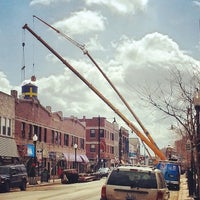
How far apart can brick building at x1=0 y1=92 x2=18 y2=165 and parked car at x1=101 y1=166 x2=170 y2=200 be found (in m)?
37.4

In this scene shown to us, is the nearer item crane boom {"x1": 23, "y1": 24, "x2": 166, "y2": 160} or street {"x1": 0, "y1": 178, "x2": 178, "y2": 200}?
street {"x1": 0, "y1": 178, "x2": 178, "y2": 200}

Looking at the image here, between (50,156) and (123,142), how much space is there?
6472 centimetres

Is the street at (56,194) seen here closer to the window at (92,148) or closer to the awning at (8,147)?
the awning at (8,147)

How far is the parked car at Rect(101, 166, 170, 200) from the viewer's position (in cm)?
1382

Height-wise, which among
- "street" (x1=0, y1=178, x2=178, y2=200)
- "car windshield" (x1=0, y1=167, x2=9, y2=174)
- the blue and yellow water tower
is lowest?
"street" (x1=0, y1=178, x2=178, y2=200)

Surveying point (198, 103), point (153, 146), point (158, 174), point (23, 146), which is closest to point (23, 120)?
point (23, 146)

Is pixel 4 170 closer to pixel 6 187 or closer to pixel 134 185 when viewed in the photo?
pixel 6 187

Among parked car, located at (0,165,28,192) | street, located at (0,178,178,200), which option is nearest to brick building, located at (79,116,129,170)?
parked car, located at (0,165,28,192)

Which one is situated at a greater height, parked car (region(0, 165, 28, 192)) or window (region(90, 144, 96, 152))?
window (region(90, 144, 96, 152))

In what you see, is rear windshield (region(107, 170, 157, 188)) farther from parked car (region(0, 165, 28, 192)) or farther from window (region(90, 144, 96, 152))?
window (region(90, 144, 96, 152))

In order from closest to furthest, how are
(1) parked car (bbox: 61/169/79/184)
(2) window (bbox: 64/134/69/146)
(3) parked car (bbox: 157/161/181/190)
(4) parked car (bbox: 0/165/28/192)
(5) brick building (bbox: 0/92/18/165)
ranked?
(4) parked car (bbox: 0/165/28/192)
(3) parked car (bbox: 157/161/181/190)
(5) brick building (bbox: 0/92/18/165)
(1) parked car (bbox: 61/169/79/184)
(2) window (bbox: 64/134/69/146)

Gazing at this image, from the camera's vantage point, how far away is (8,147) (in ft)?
173

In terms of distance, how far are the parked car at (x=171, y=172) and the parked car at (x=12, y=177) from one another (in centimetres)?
1180

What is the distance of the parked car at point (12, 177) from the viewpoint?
3556cm
